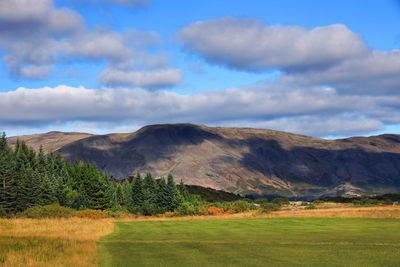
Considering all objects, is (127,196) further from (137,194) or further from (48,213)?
(48,213)

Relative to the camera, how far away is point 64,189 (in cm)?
9438

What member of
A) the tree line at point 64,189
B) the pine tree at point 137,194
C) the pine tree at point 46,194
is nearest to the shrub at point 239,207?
the tree line at point 64,189

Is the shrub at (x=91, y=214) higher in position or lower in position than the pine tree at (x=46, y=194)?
lower

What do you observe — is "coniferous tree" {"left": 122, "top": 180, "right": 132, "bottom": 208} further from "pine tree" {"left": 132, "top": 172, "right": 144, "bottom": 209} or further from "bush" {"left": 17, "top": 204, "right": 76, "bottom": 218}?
"bush" {"left": 17, "top": 204, "right": 76, "bottom": 218}

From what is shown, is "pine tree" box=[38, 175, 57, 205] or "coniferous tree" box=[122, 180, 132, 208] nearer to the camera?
"pine tree" box=[38, 175, 57, 205]

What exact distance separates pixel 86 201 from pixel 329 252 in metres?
87.0

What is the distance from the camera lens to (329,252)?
75.7ft

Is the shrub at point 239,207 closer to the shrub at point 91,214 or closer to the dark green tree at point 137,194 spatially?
the dark green tree at point 137,194

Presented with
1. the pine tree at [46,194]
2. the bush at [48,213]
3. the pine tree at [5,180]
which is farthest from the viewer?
the pine tree at [46,194]

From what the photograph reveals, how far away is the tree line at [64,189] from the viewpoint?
276 ft

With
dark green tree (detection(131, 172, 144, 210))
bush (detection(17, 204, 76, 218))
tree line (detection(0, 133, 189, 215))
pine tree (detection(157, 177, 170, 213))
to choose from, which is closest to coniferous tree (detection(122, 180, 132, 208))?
tree line (detection(0, 133, 189, 215))

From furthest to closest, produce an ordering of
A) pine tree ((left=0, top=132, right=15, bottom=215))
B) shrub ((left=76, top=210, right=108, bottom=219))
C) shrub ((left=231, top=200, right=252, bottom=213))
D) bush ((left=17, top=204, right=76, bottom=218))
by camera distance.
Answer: shrub ((left=231, top=200, right=252, bottom=213)) < pine tree ((left=0, top=132, right=15, bottom=215)) < shrub ((left=76, top=210, right=108, bottom=219)) < bush ((left=17, top=204, right=76, bottom=218))

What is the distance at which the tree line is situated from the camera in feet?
276

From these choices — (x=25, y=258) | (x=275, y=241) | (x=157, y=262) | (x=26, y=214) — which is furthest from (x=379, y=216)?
(x=26, y=214)
